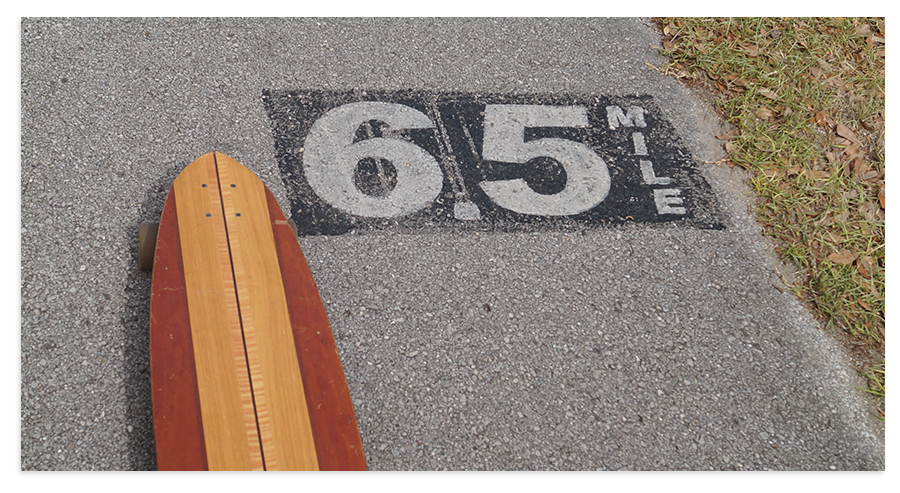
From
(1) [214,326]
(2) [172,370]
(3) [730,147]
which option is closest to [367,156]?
(1) [214,326]

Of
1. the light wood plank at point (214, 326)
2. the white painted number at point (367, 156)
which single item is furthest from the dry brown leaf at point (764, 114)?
the light wood plank at point (214, 326)

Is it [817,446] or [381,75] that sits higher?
[381,75]

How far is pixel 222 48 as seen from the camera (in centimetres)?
353

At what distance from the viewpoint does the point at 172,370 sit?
2209mm

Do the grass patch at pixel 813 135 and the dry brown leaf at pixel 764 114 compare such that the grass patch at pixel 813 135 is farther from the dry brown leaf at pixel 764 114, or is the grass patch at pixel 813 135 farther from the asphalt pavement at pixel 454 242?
the asphalt pavement at pixel 454 242

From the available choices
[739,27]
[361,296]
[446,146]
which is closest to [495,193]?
[446,146]

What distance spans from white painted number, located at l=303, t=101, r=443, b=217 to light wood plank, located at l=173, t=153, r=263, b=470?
1.85 feet

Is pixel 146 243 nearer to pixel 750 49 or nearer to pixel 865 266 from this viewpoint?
pixel 865 266

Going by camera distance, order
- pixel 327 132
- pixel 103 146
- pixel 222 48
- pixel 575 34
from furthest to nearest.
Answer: pixel 575 34 < pixel 222 48 < pixel 327 132 < pixel 103 146

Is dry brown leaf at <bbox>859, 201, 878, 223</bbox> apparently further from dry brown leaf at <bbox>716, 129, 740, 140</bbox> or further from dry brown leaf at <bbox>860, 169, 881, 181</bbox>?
dry brown leaf at <bbox>716, 129, 740, 140</bbox>

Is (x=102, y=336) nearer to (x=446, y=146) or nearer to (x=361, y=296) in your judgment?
(x=361, y=296)

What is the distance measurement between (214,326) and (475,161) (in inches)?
60.7

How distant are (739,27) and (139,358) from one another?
12.7 feet

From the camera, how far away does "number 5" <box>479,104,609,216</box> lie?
→ 310 cm
